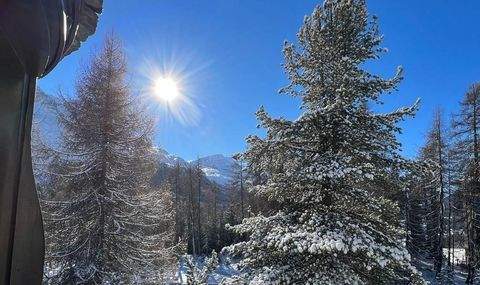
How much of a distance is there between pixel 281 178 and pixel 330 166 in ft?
4.06

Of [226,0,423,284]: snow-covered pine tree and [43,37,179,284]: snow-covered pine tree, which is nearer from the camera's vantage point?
[226,0,423,284]: snow-covered pine tree

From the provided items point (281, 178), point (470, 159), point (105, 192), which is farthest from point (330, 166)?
point (470, 159)

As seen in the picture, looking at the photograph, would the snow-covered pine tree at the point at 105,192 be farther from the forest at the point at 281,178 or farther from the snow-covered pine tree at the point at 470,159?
the snow-covered pine tree at the point at 470,159

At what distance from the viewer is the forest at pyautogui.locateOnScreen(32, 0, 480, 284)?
25.1 ft

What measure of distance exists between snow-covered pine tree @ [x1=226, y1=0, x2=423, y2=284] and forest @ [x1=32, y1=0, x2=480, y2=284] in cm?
3

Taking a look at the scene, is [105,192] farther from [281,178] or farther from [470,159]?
[470,159]

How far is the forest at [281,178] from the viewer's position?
25.1ft

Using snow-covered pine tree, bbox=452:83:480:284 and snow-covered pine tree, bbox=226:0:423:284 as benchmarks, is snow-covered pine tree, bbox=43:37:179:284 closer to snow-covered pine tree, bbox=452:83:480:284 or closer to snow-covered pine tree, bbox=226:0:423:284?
snow-covered pine tree, bbox=226:0:423:284

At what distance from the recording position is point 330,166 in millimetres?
7562

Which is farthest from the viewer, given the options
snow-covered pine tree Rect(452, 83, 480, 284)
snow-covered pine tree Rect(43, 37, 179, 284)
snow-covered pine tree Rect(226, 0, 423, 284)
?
snow-covered pine tree Rect(452, 83, 480, 284)

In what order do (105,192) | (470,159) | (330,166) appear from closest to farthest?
(330,166)
(105,192)
(470,159)

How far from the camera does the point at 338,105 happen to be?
766 centimetres

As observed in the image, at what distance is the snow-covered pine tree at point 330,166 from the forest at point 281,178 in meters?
0.03

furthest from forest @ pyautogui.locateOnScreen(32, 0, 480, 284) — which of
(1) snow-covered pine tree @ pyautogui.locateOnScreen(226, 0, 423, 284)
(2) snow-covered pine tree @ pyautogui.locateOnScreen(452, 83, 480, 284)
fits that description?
(2) snow-covered pine tree @ pyautogui.locateOnScreen(452, 83, 480, 284)
